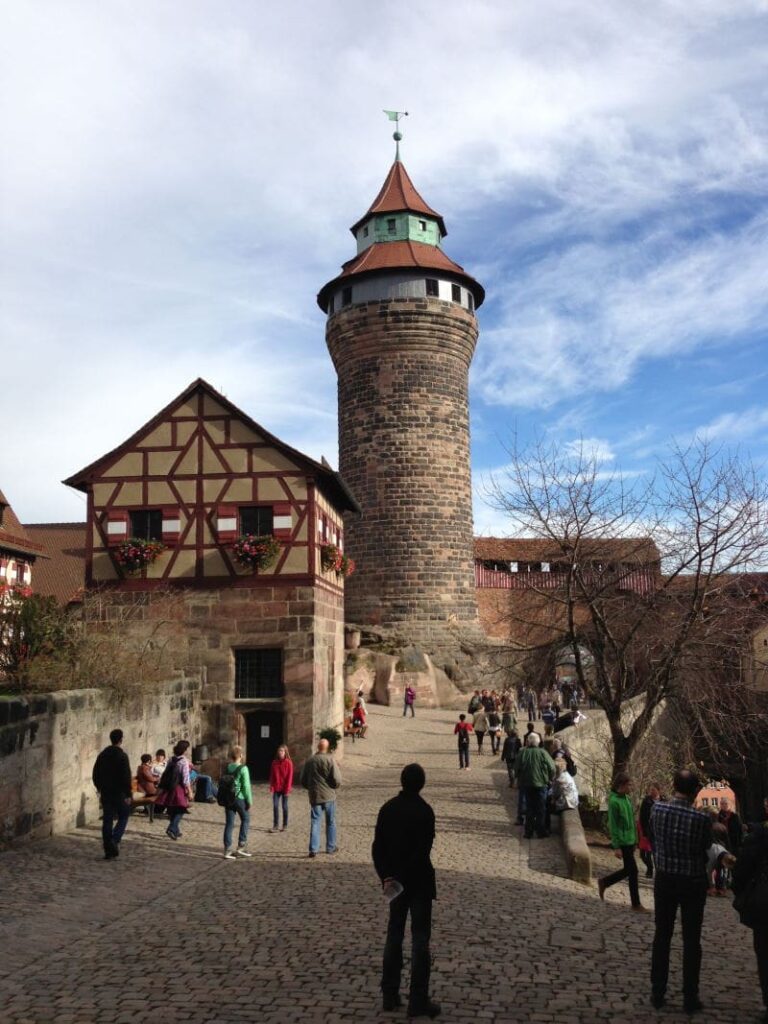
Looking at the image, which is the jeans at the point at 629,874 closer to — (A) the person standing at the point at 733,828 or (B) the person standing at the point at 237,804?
(B) the person standing at the point at 237,804

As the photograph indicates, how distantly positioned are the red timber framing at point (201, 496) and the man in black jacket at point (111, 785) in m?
8.43

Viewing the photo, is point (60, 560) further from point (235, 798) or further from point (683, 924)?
point (683, 924)

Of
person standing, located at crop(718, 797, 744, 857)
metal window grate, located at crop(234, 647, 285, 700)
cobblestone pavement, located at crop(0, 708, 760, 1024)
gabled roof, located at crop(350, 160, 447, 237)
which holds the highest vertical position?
gabled roof, located at crop(350, 160, 447, 237)

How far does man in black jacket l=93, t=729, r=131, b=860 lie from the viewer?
9.93 m

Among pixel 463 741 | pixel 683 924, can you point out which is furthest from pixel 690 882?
pixel 463 741

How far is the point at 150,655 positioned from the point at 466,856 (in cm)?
749

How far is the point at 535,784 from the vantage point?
12.4m

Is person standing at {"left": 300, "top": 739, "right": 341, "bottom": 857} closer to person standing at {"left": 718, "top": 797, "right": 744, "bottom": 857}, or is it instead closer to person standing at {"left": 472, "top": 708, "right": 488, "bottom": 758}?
Answer: person standing at {"left": 718, "top": 797, "right": 744, "bottom": 857}

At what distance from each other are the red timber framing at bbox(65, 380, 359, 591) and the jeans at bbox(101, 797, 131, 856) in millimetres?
8403

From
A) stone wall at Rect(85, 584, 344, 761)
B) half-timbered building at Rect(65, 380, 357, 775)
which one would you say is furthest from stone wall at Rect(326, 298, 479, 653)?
stone wall at Rect(85, 584, 344, 761)

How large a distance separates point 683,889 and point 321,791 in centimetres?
569

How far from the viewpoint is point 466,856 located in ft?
35.7

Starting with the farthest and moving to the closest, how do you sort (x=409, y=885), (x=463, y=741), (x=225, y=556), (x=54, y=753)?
(x=463, y=741)
(x=225, y=556)
(x=54, y=753)
(x=409, y=885)

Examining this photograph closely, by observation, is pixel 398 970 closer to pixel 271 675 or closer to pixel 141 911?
pixel 141 911
